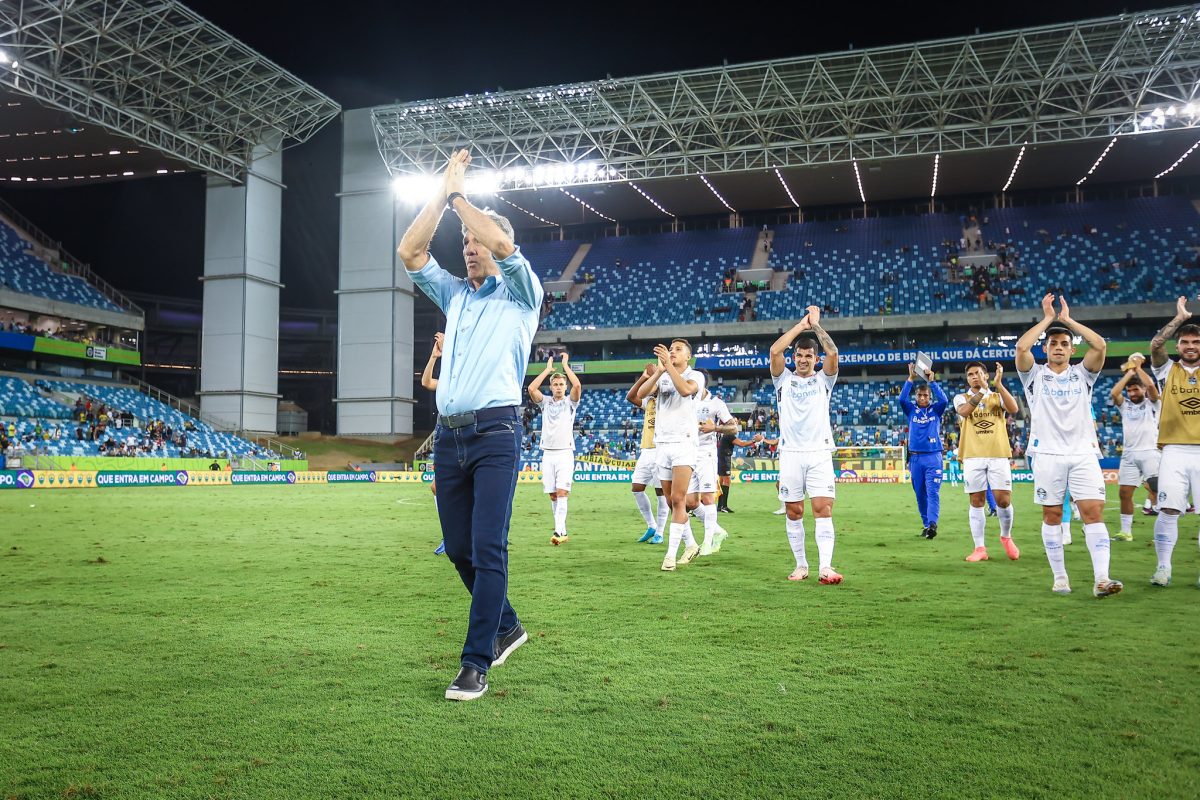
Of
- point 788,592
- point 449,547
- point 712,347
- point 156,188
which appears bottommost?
point 788,592

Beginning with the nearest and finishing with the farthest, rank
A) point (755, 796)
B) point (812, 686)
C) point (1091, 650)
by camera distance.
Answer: point (755, 796)
point (812, 686)
point (1091, 650)

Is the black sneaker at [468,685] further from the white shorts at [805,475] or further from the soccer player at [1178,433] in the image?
the soccer player at [1178,433]

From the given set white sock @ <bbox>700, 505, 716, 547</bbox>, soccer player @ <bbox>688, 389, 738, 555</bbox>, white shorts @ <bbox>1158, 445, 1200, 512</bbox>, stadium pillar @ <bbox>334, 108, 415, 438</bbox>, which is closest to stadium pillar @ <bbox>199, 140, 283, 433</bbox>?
stadium pillar @ <bbox>334, 108, 415, 438</bbox>

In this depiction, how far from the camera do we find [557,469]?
12430 millimetres

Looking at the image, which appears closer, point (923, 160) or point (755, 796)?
point (755, 796)

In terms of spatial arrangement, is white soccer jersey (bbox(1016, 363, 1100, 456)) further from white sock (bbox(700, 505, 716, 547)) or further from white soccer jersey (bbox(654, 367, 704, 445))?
white sock (bbox(700, 505, 716, 547))

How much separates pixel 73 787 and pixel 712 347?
50247 millimetres

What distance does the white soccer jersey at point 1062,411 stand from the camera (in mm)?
7453

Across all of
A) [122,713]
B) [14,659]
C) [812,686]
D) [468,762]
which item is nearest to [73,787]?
[122,713]

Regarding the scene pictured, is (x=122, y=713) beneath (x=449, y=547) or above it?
beneath

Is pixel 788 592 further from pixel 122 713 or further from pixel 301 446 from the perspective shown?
pixel 301 446

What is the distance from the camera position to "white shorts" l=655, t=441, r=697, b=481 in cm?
953

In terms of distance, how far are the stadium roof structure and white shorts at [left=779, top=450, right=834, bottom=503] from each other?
2936 cm

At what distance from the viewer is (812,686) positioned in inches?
175
